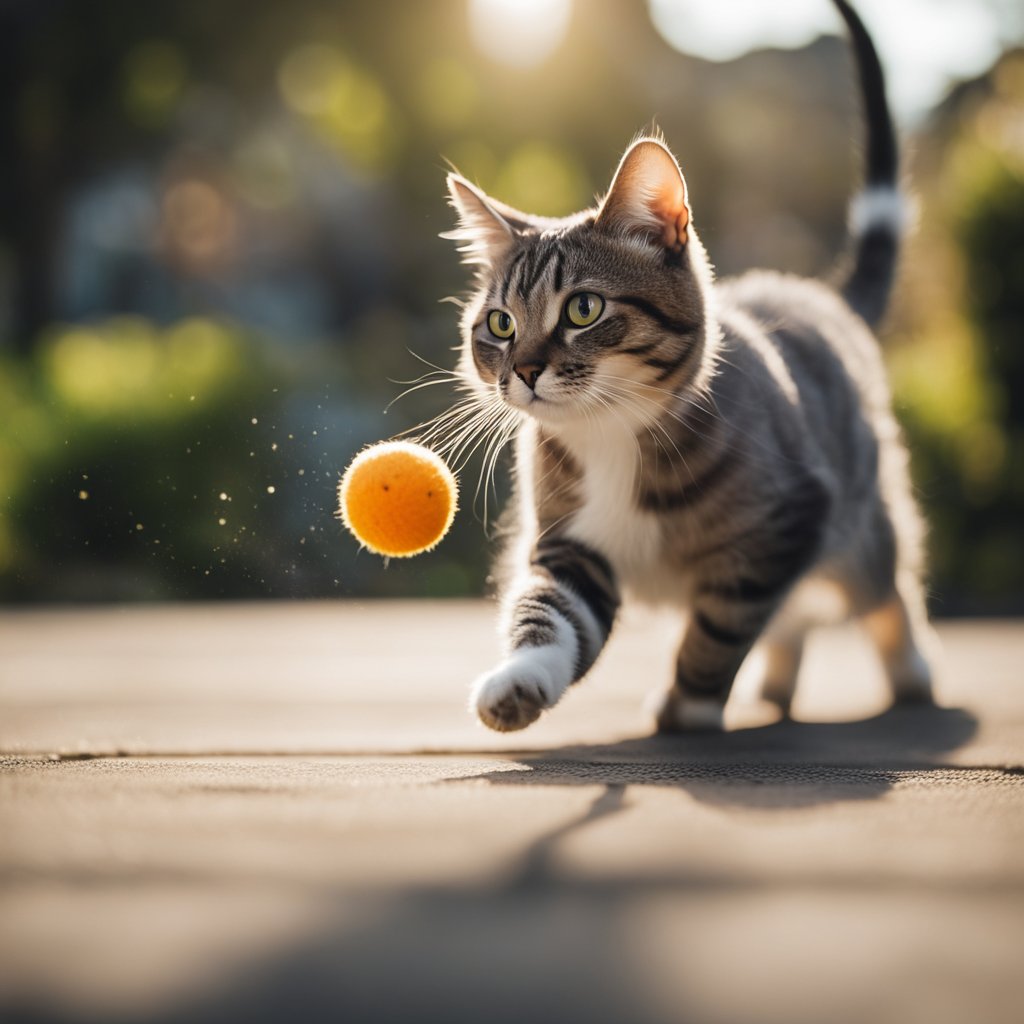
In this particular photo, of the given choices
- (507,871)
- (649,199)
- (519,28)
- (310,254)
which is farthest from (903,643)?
(310,254)

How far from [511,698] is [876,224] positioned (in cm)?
201

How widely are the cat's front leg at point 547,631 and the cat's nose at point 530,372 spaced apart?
301 mm

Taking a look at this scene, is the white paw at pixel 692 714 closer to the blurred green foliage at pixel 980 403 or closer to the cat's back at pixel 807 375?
the cat's back at pixel 807 375

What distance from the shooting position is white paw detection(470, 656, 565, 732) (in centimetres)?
167

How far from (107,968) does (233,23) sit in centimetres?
816

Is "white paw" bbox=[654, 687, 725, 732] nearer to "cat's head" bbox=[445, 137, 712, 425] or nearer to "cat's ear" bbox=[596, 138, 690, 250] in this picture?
"cat's head" bbox=[445, 137, 712, 425]

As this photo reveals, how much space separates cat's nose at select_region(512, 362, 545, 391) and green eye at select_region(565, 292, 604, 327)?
12cm

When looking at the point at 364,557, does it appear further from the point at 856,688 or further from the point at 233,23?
the point at 233,23

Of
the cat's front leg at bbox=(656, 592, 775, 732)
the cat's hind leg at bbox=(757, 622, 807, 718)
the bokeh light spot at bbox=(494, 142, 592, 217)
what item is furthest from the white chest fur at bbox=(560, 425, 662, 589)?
the bokeh light spot at bbox=(494, 142, 592, 217)

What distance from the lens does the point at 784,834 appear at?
1.14m

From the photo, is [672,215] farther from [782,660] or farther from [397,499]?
[782,660]

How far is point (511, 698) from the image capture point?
5.50ft

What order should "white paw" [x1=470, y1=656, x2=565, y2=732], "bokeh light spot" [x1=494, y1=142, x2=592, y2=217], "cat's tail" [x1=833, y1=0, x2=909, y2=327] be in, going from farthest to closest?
"bokeh light spot" [x1=494, y1=142, x2=592, y2=217]
"cat's tail" [x1=833, y1=0, x2=909, y2=327]
"white paw" [x1=470, y1=656, x2=565, y2=732]

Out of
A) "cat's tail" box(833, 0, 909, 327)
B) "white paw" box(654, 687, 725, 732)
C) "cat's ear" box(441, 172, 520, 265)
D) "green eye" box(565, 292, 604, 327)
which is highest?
"cat's tail" box(833, 0, 909, 327)
